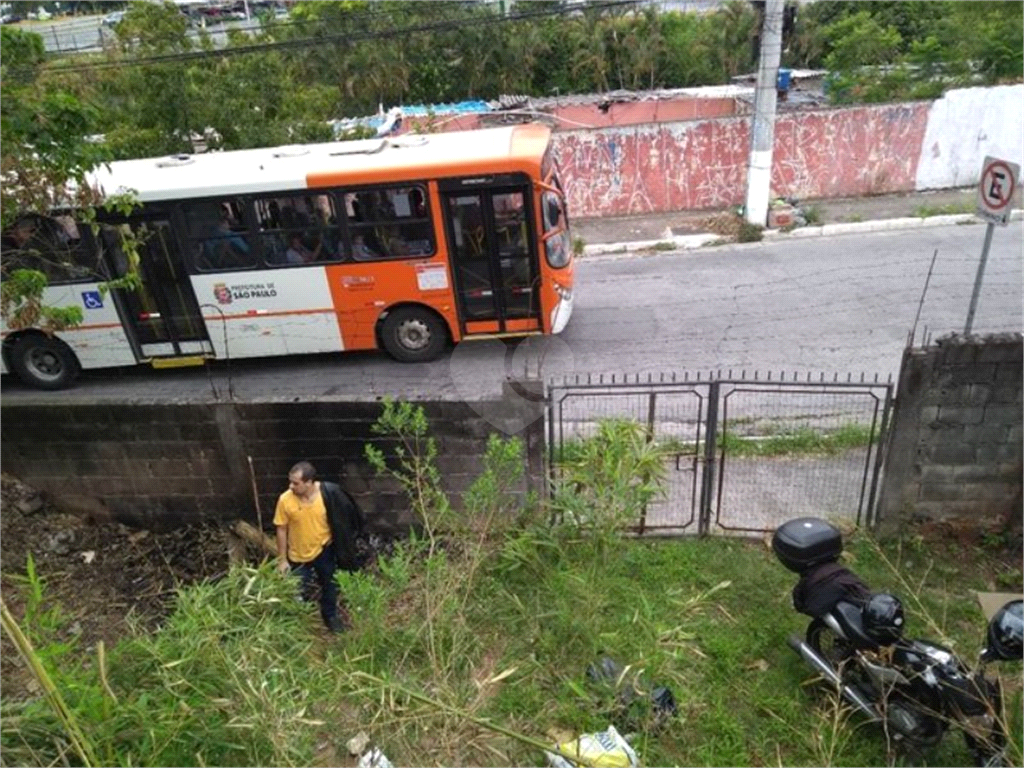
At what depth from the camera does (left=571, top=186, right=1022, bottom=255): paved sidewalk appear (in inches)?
487

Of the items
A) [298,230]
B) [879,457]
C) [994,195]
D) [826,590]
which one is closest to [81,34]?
[298,230]

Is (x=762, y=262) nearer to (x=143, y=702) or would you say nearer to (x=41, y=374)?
(x=41, y=374)

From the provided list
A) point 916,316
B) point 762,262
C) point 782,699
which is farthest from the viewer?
point 762,262

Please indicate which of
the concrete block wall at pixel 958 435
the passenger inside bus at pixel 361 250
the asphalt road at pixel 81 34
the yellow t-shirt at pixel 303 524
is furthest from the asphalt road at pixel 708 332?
the asphalt road at pixel 81 34

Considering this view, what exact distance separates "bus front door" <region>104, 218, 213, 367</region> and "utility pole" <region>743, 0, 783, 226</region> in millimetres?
8972

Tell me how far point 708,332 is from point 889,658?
225 inches

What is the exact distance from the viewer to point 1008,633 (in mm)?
3322

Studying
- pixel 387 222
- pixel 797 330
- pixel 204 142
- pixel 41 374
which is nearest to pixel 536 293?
pixel 387 222

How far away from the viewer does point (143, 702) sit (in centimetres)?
244

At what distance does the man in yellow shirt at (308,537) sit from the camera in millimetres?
4766

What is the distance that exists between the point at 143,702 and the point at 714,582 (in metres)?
3.58

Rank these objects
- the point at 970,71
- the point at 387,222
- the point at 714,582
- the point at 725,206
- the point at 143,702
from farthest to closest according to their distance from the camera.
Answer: the point at 970,71 < the point at 725,206 < the point at 387,222 < the point at 714,582 < the point at 143,702

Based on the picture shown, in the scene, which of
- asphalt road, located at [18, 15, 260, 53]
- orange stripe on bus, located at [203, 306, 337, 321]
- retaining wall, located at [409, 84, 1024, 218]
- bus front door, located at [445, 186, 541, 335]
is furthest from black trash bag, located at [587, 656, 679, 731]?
asphalt road, located at [18, 15, 260, 53]

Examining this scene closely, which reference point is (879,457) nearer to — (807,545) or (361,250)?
(807,545)
